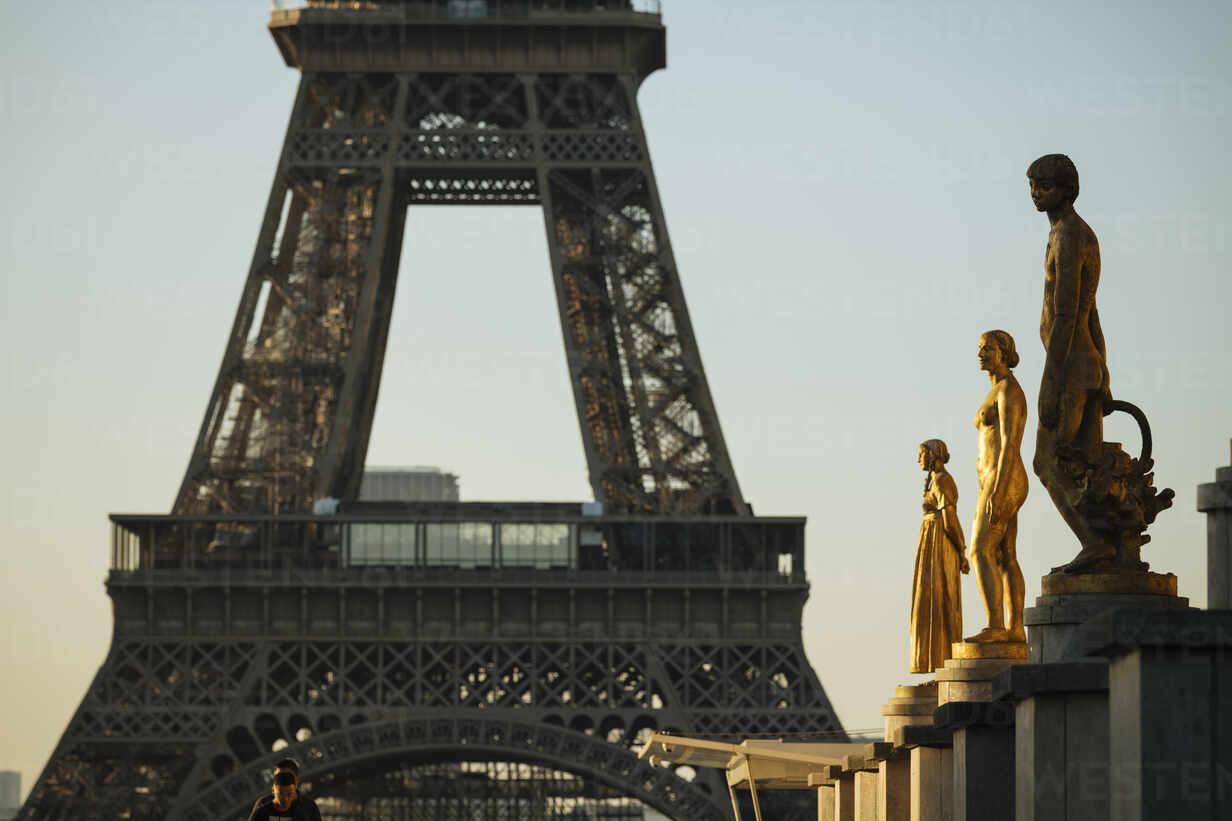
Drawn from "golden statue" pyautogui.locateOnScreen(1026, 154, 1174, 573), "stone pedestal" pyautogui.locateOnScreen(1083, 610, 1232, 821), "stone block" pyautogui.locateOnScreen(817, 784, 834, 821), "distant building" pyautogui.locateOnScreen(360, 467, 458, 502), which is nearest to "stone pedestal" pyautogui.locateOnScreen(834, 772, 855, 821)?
"stone block" pyautogui.locateOnScreen(817, 784, 834, 821)

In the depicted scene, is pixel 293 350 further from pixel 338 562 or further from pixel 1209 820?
pixel 1209 820

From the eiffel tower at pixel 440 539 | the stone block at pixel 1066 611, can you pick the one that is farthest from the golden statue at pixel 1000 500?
the eiffel tower at pixel 440 539

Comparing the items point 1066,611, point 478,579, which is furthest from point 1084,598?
point 478,579

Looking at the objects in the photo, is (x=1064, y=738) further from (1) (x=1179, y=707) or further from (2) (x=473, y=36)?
(2) (x=473, y=36)

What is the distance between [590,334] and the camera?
64.7 m

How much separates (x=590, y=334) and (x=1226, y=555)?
163ft

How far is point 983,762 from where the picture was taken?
1812 centimetres

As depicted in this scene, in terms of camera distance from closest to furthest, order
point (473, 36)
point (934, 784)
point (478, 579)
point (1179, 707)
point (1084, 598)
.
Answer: point (1179, 707), point (1084, 598), point (934, 784), point (478, 579), point (473, 36)

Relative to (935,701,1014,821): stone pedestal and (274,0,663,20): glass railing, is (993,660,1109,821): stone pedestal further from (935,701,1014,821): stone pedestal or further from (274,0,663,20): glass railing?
(274,0,663,20): glass railing

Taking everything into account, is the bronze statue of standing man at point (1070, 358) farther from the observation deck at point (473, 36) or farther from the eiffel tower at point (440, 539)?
the observation deck at point (473, 36)

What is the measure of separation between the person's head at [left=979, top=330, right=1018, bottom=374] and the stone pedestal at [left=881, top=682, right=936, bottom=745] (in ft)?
17.6

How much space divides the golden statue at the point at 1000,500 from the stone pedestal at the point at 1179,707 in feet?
23.2

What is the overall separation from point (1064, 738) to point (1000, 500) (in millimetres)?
4522

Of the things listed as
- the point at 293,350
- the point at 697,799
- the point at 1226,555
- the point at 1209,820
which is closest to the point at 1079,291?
the point at 1226,555
